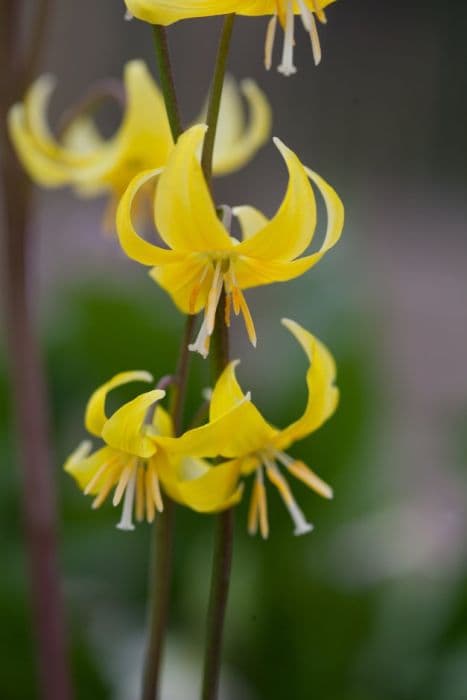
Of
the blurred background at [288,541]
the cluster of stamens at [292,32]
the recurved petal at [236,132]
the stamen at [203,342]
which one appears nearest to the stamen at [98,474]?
the stamen at [203,342]

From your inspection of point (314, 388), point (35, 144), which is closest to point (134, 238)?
point (314, 388)

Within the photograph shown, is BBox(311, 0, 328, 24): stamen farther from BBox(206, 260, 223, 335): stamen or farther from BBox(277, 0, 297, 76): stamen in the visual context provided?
BBox(206, 260, 223, 335): stamen

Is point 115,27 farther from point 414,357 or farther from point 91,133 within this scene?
point 91,133

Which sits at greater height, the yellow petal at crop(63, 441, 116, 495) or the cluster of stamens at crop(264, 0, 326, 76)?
the cluster of stamens at crop(264, 0, 326, 76)

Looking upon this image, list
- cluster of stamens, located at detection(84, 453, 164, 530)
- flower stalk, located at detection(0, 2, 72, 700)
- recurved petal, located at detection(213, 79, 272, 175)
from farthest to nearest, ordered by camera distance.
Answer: flower stalk, located at detection(0, 2, 72, 700) < recurved petal, located at detection(213, 79, 272, 175) < cluster of stamens, located at detection(84, 453, 164, 530)

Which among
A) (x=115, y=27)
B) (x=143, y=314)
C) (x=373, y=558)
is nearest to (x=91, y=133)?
(x=143, y=314)

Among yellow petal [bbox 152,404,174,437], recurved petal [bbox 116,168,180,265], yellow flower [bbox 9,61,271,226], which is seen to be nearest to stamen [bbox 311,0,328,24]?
recurved petal [bbox 116,168,180,265]

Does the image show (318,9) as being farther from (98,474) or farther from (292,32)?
(98,474)
